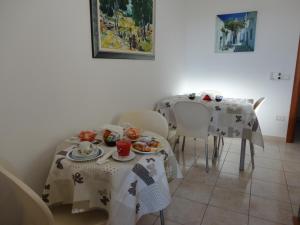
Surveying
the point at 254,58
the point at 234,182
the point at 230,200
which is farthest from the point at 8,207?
the point at 254,58

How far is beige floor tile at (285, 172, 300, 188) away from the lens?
7.25 ft

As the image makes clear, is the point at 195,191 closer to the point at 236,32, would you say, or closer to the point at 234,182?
the point at 234,182

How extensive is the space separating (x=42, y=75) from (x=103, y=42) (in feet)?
2.26

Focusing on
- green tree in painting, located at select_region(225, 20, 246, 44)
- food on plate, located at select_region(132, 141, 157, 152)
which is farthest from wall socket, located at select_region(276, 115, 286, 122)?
food on plate, located at select_region(132, 141, 157, 152)

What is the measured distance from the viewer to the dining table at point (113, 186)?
1.12m

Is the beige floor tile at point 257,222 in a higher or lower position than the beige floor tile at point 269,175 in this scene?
lower

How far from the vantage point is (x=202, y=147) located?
3189mm

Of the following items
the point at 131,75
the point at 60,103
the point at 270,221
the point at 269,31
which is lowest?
the point at 270,221

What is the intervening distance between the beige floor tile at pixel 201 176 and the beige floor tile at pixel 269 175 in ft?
1.46

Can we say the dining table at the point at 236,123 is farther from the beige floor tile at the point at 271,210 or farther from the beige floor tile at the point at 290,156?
the beige floor tile at the point at 290,156

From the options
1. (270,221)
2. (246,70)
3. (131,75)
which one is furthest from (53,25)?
(246,70)

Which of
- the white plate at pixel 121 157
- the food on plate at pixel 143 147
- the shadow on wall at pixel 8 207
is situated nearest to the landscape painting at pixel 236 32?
the food on plate at pixel 143 147

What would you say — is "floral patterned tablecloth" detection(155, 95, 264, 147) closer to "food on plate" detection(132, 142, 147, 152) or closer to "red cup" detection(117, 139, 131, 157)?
"food on plate" detection(132, 142, 147, 152)

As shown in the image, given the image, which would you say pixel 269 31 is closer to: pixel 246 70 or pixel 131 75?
pixel 246 70
